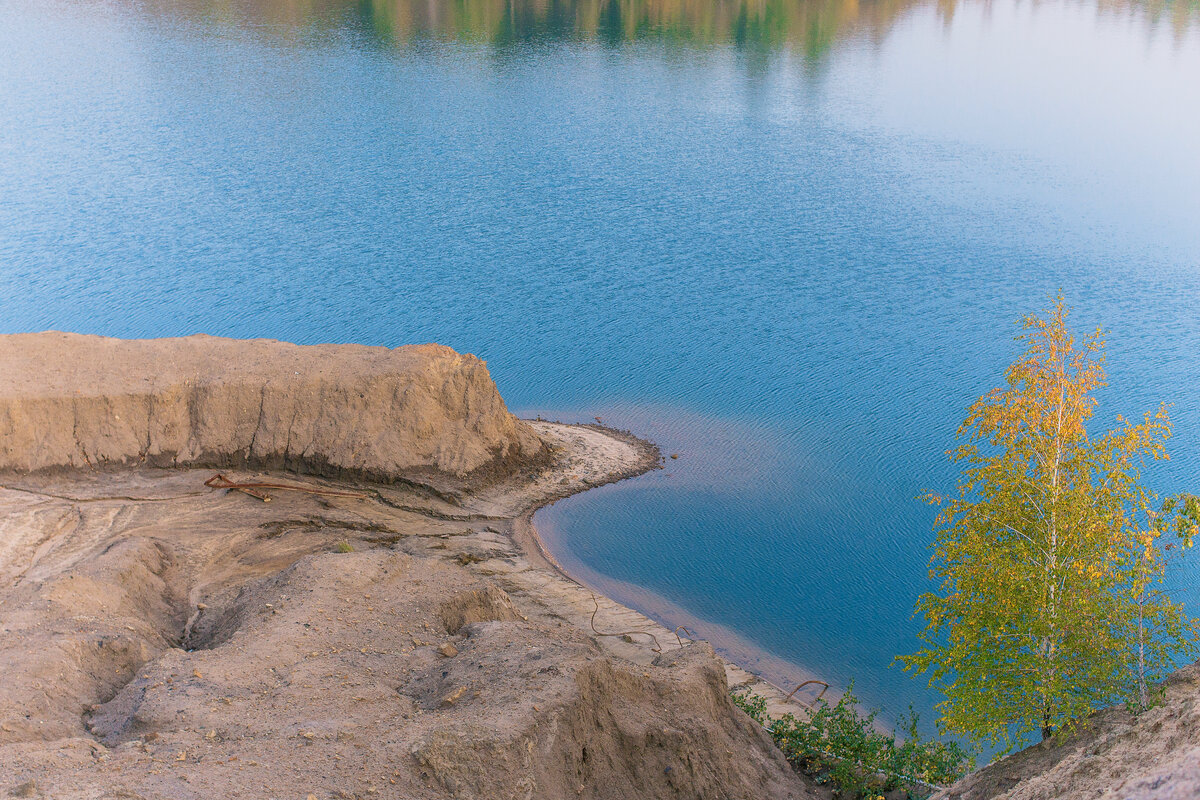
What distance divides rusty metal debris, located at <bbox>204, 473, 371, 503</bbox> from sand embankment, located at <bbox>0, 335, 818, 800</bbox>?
26cm

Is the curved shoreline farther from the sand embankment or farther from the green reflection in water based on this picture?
the green reflection in water

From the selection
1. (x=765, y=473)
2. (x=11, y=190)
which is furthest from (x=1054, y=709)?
(x=11, y=190)

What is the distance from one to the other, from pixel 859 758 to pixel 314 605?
11.0m

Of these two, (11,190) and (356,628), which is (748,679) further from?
(11,190)

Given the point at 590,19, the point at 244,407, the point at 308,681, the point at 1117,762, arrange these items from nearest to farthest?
the point at 1117,762, the point at 308,681, the point at 244,407, the point at 590,19

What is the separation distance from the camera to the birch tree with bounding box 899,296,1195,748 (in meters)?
14.5

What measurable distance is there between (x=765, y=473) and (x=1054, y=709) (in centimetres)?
1675

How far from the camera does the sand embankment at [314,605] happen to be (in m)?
13.4

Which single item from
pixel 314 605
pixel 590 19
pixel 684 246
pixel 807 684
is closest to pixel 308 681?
pixel 314 605

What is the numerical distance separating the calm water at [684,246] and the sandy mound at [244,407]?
4675 mm

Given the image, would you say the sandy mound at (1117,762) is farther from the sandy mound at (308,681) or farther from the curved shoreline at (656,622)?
the curved shoreline at (656,622)

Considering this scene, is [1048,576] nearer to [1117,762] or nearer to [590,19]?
[1117,762]

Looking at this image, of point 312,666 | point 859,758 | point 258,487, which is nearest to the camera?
point 312,666

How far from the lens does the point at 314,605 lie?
18500 millimetres
